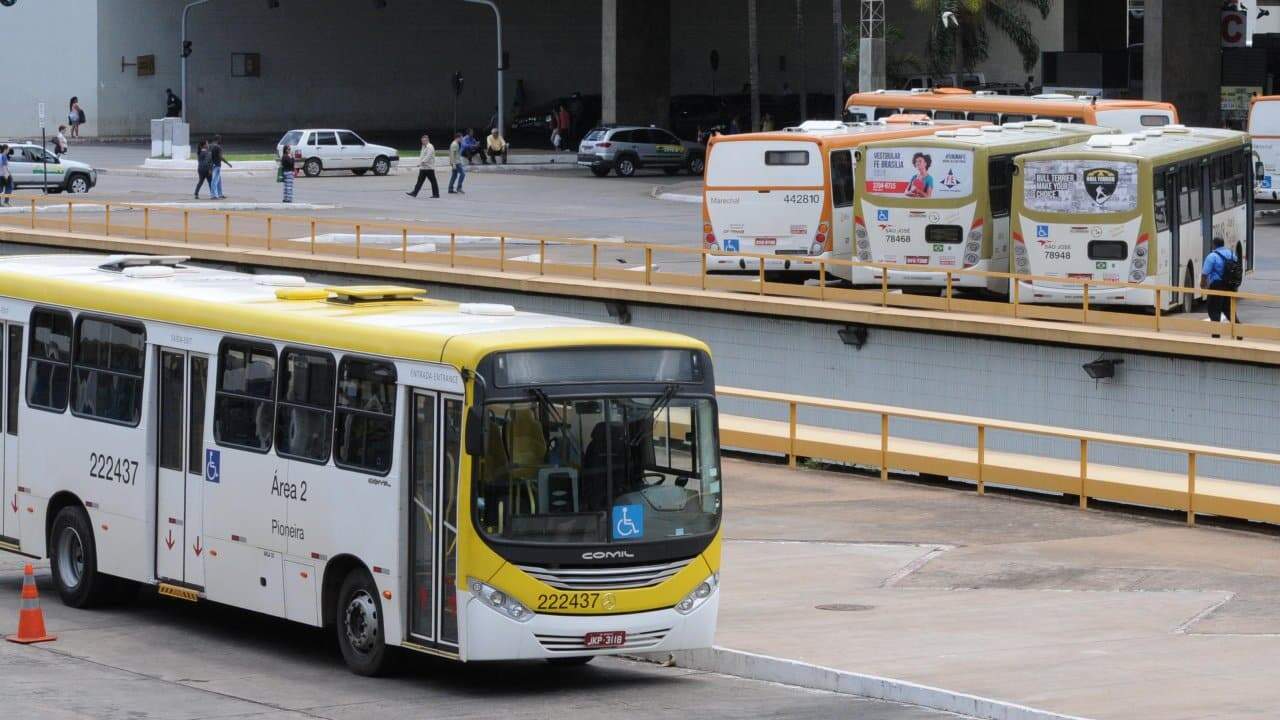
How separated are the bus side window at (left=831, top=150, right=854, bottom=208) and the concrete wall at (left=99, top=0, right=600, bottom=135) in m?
55.1

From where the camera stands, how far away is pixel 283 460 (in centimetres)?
1342

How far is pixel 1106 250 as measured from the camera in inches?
1064

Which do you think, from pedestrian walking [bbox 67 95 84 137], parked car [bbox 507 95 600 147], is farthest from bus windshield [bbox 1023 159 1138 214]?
pedestrian walking [bbox 67 95 84 137]

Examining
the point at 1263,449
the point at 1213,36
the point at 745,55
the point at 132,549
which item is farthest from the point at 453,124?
the point at 132,549

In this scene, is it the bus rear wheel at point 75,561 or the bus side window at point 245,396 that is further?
the bus rear wheel at point 75,561

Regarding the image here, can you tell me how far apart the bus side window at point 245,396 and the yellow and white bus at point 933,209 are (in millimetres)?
15846

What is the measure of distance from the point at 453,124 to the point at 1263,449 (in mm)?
73414

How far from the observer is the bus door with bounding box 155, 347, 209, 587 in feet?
46.7

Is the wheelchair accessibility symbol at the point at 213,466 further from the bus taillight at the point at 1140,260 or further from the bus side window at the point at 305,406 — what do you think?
the bus taillight at the point at 1140,260

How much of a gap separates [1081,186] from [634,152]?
36.8 m

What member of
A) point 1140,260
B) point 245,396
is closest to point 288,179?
point 1140,260

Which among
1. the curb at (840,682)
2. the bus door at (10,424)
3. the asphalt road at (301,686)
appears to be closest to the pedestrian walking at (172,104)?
the bus door at (10,424)

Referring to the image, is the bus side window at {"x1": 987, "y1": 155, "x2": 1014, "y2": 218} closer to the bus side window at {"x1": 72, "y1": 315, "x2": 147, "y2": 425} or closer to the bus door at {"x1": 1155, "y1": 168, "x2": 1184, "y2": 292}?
the bus door at {"x1": 1155, "y1": 168, "x2": 1184, "y2": 292}

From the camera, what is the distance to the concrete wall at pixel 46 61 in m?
77.9
